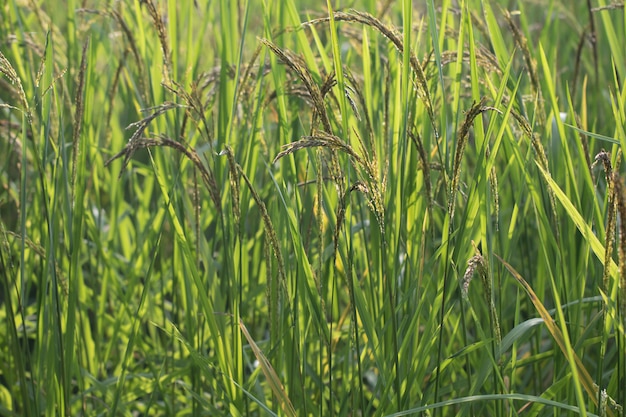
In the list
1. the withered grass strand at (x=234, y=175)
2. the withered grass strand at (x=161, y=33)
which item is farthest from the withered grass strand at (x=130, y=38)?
the withered grass strand at (x=234, y=175)

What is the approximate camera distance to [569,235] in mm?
1724

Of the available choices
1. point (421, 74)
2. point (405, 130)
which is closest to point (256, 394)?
point (405, 130)

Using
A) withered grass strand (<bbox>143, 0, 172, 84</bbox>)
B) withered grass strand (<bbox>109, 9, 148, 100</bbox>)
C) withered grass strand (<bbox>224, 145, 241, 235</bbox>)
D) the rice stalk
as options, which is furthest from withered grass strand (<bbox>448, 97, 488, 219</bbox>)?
withered grass strand (<bbox>109, 9, 148, 100</bbox>)

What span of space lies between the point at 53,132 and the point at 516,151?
1.04m

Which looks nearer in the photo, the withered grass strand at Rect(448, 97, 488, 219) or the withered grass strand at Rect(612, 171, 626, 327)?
the withered grass strand at Rect(612, 171, 626, 327)

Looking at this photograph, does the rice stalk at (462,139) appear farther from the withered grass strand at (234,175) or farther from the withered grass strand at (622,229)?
the withered grass strand at (234,175)

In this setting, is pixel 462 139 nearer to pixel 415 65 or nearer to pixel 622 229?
pixel 415 65

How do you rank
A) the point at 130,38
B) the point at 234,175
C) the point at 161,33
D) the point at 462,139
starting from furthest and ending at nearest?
the point at 130,38 → the point at 161,33 → the point at 234,175 → the point at 462,139

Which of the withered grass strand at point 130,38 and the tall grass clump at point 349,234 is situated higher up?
the withered grass strand at point 130,38

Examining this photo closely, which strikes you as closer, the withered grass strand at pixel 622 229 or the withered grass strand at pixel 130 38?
the withered grass strand at pixel 622 229

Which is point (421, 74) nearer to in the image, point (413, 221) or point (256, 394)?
point (413, 221)

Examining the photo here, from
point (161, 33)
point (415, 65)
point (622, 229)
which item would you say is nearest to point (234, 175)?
point (415, 65)

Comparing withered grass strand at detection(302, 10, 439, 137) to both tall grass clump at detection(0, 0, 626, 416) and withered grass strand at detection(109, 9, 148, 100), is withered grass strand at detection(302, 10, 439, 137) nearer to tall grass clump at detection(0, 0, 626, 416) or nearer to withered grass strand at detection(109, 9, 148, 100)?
tall grass clump at detection(0, 0, 626, 416)

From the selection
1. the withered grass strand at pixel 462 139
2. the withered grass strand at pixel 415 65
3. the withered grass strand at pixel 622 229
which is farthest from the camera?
the withered grass strand at pixel 415 65
